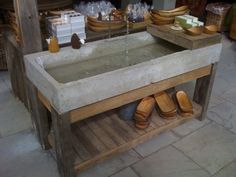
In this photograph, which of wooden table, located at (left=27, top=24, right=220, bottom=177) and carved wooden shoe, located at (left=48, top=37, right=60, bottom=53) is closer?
wooden table, located at (left=27, top=24, right=220, bottom=177)

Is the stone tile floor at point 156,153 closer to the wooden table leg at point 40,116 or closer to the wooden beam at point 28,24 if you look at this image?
the wooden table leg at point 40,116

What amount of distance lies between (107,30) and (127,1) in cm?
142

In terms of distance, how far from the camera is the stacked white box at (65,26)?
2.08 m

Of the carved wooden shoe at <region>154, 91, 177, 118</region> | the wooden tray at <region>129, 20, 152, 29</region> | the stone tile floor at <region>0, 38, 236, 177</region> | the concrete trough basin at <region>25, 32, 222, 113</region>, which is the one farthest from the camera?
the wooden tray at <region>129, 20, 152, 29</region>

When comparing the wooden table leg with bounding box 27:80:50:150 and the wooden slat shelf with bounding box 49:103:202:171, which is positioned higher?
the wooden table leg with bounding box 27:80:50:150

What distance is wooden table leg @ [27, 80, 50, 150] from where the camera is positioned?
1.94m

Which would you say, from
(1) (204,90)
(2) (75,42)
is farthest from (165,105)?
(2) (75,42)

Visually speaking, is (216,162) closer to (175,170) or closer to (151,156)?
(175,170)

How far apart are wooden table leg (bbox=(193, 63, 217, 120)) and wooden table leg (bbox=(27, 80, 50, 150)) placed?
4.43 ft

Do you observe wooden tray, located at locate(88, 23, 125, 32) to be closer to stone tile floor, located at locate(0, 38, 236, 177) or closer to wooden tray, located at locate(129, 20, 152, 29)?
wooden tray, located at locate(129, 20, 152, 29)

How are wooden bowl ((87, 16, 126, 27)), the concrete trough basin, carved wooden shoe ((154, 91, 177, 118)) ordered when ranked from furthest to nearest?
wooden bowl ((87, 16, 126, 27))
carved wooden shoe ((154, 91, 177, 118))
the concrete trough basin

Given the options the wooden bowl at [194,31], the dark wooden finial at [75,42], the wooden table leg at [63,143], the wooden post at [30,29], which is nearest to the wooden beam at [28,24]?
the wooden post at [30,29]

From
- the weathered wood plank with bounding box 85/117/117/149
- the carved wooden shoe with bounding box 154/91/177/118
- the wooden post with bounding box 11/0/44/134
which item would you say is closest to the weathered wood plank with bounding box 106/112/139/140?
the weathered wood plank with bounding box 85/117/117/149

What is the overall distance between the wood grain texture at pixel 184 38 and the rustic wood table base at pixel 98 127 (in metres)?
0.21
